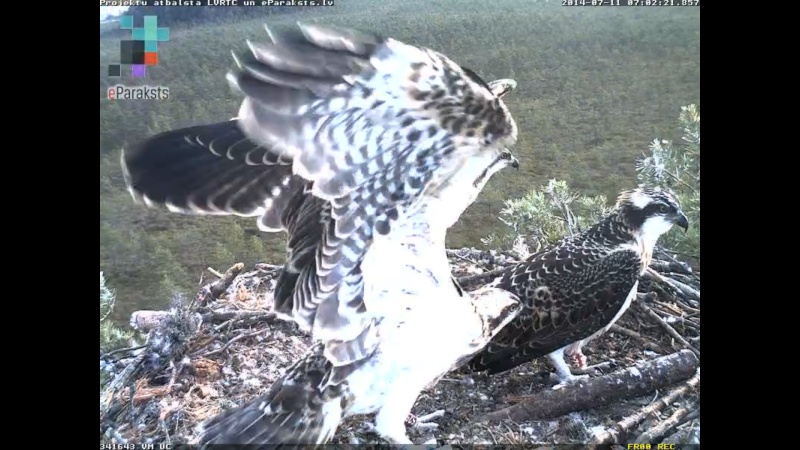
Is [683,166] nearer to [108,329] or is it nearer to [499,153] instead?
[499,153]

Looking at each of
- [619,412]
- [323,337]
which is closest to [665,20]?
[619,412]

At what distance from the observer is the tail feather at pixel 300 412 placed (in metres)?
1.73

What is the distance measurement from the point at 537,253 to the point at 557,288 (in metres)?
0.12

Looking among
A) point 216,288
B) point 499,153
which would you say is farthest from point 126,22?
point 499,153

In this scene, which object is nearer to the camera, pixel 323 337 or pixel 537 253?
pixel 323 337

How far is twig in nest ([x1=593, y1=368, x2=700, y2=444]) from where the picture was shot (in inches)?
74.0

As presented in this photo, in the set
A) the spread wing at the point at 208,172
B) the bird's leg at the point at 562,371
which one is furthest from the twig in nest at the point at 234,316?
the bird's leg at the point at 562,371

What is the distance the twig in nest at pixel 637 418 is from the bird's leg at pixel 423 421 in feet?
1.50

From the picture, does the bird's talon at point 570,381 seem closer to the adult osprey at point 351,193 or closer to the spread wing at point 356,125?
the adult osprey at point 351,193

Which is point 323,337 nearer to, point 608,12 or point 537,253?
point 537,253

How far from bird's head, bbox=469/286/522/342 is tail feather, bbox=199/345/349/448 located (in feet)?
1.41

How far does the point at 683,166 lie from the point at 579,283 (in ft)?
1.54

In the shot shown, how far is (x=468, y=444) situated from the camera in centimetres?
187

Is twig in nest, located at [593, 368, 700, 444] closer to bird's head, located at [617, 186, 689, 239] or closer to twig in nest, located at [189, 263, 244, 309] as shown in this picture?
bird's head, located at [617, 186, 689, 239]
